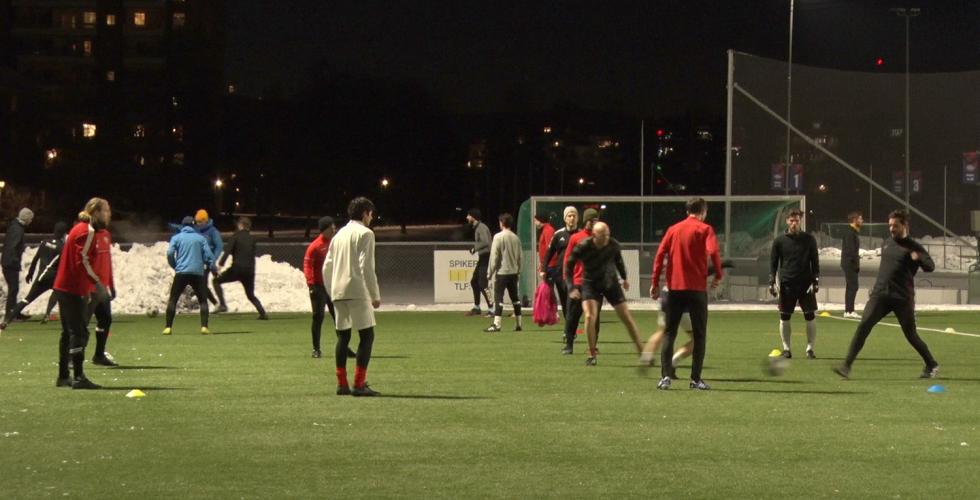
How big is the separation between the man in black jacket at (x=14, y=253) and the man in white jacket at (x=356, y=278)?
1303 centimetres

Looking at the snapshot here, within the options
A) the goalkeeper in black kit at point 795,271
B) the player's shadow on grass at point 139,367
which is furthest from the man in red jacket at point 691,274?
the player's shadow on grass at point 139,367

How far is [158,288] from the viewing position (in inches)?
1132

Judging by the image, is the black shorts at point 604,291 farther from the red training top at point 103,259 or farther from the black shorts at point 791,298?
the red training top at point 103,259

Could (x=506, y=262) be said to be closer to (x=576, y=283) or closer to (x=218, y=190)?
(x=576, y=283)

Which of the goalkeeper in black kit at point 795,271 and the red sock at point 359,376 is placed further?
the goalkeeper in black kit at point 795,271

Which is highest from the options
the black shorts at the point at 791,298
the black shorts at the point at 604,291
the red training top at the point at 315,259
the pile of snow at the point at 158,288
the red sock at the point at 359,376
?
the red training top at the point at 315,259

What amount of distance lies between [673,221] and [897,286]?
62.2 ft

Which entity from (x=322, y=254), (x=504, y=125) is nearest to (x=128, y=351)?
(x=322, y=254)

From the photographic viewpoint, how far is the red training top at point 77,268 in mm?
13820

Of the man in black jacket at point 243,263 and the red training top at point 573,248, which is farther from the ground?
the red training top at point 573,248

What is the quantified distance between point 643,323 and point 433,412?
13698 mm

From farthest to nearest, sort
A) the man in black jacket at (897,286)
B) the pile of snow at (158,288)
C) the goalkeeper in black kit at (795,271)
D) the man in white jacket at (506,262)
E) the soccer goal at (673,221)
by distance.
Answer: the soccer goal at (673,221), the pile of snow at (158,288), the man in white jacket at (506,262), the goalkeeper in black kit at (795,271), the man in black jacket at (897,286)

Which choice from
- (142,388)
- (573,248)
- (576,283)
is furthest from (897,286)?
(142,388)

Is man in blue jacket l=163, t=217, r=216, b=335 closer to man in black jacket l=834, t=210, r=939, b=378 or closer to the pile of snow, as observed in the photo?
the pile of snow
